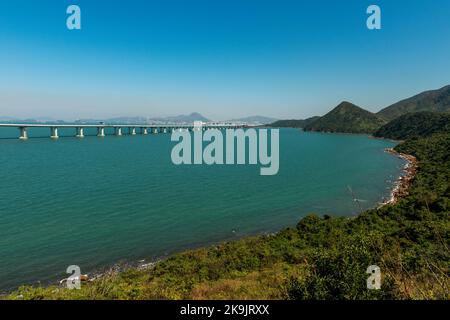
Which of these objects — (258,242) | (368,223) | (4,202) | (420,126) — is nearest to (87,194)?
(4,202)

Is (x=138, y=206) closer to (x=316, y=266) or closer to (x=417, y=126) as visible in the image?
(x=316, y=266)

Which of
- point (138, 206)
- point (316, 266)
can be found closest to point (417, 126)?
point (138, 206)

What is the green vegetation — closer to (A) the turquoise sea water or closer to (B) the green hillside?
(A) the turquoise sea water

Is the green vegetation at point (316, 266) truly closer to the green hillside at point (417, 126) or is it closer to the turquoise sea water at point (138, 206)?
the turquoise sea water at point (138, 206)

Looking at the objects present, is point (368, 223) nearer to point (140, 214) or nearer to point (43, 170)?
point (140, 214)

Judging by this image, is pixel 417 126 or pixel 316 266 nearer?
pixel 316 266

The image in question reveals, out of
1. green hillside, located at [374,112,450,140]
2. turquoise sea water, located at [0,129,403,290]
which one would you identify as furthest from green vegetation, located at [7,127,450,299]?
green hillside, located at [374,112,450,140]

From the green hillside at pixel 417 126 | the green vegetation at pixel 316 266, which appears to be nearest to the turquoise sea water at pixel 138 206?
the green vegetation at pixel 316 266
